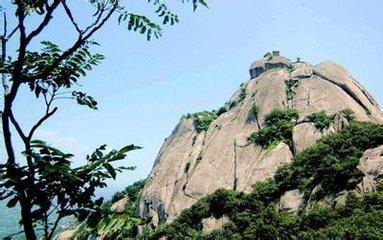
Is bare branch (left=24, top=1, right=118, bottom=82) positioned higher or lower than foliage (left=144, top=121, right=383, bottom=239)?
higher

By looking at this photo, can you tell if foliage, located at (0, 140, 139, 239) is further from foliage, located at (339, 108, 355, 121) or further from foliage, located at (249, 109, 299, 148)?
foliage, located at (339, 108, 355, 121)

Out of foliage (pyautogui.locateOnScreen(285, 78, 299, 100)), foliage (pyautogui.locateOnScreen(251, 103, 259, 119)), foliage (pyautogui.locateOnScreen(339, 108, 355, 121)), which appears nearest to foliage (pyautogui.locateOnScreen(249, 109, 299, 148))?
foliage (pyautogui.locateOnScreen(251, 103, 259, 119))

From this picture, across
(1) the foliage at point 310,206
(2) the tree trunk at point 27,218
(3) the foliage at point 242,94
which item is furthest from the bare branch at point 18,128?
(3) the foliage at point 242,94

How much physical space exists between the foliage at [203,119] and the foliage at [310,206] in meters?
13.8

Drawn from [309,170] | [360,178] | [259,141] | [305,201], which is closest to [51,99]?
[360,178]

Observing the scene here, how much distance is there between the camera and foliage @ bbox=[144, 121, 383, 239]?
67.5ft

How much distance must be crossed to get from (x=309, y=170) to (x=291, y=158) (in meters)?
4.61

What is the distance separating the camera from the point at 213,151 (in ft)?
134

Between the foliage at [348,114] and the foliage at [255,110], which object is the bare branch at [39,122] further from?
the foliage at [255,110]

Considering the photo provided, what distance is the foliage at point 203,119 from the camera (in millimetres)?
46688

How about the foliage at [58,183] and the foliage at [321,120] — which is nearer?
the foliage at [58,183]

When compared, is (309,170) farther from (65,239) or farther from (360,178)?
(65,239)

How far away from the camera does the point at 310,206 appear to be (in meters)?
25.1

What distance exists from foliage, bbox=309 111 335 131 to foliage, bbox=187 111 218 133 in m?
13.2
